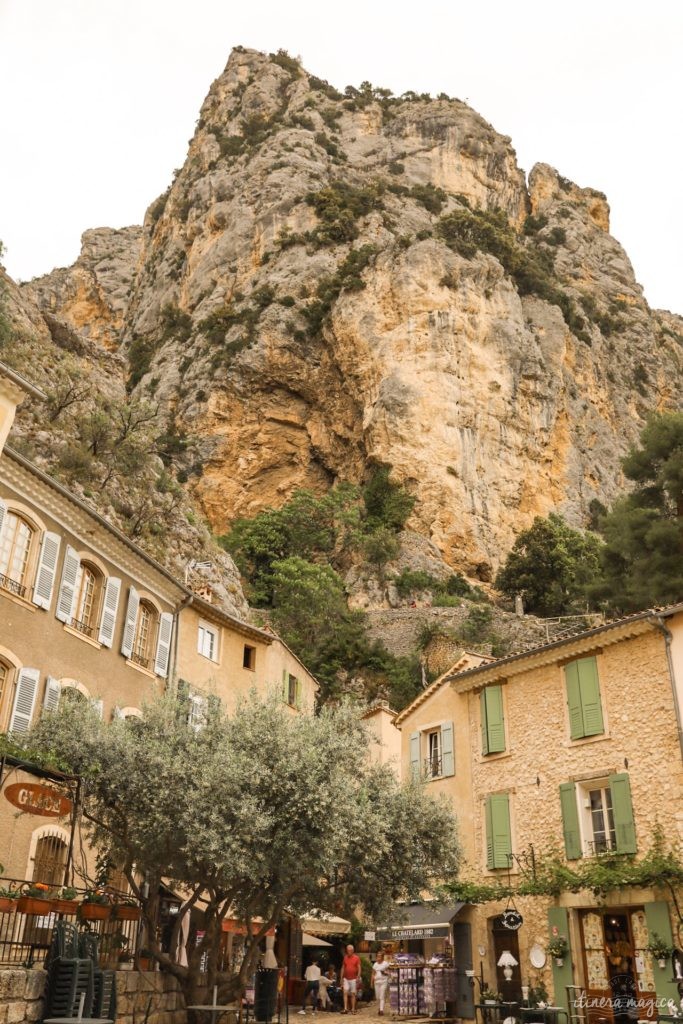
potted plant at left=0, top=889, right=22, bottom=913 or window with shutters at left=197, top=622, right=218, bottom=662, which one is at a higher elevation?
window with shutters at left=197, top=622, right=218, bottom=662

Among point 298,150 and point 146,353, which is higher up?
point 298,150

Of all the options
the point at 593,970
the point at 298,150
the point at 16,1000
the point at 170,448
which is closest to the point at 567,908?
the point at 593,970

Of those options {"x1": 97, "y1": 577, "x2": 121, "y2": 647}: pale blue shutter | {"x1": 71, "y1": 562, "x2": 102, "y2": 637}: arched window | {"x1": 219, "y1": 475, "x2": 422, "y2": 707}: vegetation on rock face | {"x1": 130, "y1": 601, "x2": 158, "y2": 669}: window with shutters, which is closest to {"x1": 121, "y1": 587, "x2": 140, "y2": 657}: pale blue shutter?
{"x1": 130, "y1": 601, "x2": 158, "y2": 669}: window with shutters

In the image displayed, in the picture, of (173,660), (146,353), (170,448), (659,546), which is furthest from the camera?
(146,353)

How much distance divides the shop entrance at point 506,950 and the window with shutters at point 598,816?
91.0 inches

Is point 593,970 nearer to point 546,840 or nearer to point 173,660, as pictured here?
point 546,840

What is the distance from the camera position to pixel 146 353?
75625 mm

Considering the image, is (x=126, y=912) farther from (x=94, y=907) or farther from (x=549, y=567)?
(x=549, y=567)

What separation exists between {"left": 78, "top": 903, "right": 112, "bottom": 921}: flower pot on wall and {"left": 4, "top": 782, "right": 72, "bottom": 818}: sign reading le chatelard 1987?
140cm

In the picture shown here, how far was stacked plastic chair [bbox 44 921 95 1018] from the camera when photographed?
10.4 meters

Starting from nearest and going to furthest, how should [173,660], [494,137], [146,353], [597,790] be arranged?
[597,790] → [173,660] → [146,353] → [494,137]

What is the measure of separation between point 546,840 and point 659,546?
17.7 meters

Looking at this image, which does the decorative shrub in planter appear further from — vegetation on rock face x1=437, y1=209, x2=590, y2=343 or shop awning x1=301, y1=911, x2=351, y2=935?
vegetation on rock face x1=437, y1=209, x2=590, y2=343

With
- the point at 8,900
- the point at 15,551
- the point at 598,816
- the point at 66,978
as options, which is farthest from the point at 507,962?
the point at 15,551
